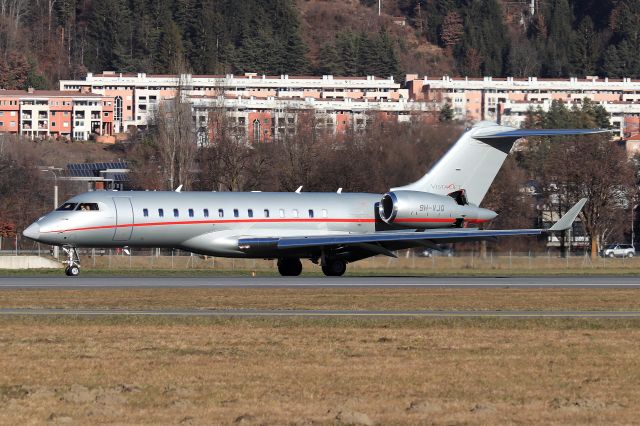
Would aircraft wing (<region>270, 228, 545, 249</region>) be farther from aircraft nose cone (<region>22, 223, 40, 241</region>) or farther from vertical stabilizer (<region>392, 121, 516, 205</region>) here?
aircraft nose cone (<region>22, 223, 40, 241</region>)

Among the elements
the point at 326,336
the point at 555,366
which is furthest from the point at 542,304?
the point at 555,366

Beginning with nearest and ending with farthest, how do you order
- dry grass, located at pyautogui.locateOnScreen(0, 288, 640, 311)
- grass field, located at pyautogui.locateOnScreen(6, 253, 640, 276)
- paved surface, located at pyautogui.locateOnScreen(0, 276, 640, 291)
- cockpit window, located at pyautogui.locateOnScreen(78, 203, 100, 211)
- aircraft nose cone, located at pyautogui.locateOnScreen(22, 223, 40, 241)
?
dry grass, located at pyautogui.locateOnScreen(0, 288, 640, 311)
paved surface, located at pyautogui.locateOnScreen(0, 276, 640, 291)
aircraft nose cone, located at pyautogui.locateOnScreen(22, 223, 40, 241)
cockpit window, located at pyautogui.locateOnScreen(78, 203, 100, 211)
grass field, located at pyautogui.locateOnScreen(6, 253, 640, 276)

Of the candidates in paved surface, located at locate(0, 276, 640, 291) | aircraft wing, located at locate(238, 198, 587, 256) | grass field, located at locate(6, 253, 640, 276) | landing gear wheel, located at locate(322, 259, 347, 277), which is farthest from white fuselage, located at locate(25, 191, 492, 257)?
grass field, located at locate(6, 253, 640, 276)

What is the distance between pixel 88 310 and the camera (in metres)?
33.7

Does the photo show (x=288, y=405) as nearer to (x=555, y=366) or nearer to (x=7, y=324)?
(x=555, y=366)

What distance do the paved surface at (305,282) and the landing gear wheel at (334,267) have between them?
231 cm

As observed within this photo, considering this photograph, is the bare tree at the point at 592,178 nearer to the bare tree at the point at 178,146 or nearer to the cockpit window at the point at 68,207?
the bare tree at the point at 178,146

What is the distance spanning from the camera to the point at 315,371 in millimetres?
22531

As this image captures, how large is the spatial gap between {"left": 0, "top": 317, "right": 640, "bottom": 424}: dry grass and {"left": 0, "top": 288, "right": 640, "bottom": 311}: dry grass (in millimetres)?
5568

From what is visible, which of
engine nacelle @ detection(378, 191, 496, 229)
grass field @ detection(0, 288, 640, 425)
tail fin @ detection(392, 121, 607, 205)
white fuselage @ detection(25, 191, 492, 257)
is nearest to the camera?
grass field @ detection(0, 288, 640, 425)

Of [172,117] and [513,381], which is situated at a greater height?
[172,117]

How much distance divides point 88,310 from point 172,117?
82.4m

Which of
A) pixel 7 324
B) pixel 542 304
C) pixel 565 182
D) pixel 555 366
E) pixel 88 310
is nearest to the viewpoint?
pixel 555 366

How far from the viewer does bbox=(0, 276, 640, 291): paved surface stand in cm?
4553
